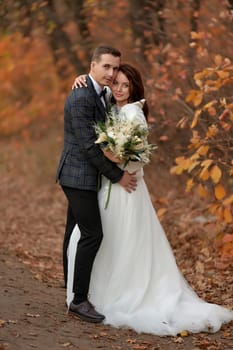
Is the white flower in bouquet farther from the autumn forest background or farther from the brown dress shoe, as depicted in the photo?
the brown dress shoe

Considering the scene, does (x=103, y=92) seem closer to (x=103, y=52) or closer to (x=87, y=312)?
(x=103, y=52)

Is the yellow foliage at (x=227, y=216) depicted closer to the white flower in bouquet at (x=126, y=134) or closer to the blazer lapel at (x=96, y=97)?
the white flower in bouquet at (x=126, y=134)

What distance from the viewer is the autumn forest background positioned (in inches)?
300

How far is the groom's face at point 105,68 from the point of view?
5.70 m

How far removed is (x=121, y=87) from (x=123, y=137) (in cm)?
51

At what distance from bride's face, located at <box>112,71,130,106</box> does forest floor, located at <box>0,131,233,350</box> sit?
6.10ft

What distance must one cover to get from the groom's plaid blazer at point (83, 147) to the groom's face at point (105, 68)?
0.09 meters

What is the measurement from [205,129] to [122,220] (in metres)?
3.14

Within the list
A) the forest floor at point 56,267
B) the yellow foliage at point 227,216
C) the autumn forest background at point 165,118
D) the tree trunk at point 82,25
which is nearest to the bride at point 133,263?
the forest floor at point 56,267

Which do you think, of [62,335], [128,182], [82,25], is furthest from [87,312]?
[82,25]

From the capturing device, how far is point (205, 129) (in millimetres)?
8727

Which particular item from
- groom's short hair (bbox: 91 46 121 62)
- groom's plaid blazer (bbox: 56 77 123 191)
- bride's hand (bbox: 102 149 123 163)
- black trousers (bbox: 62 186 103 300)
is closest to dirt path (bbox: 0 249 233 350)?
black trousers (bbox: 62 186 103 300)

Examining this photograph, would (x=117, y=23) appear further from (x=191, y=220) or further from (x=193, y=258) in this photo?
(x=193, y=258)

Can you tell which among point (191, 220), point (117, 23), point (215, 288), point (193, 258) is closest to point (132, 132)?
point (215, 288)
